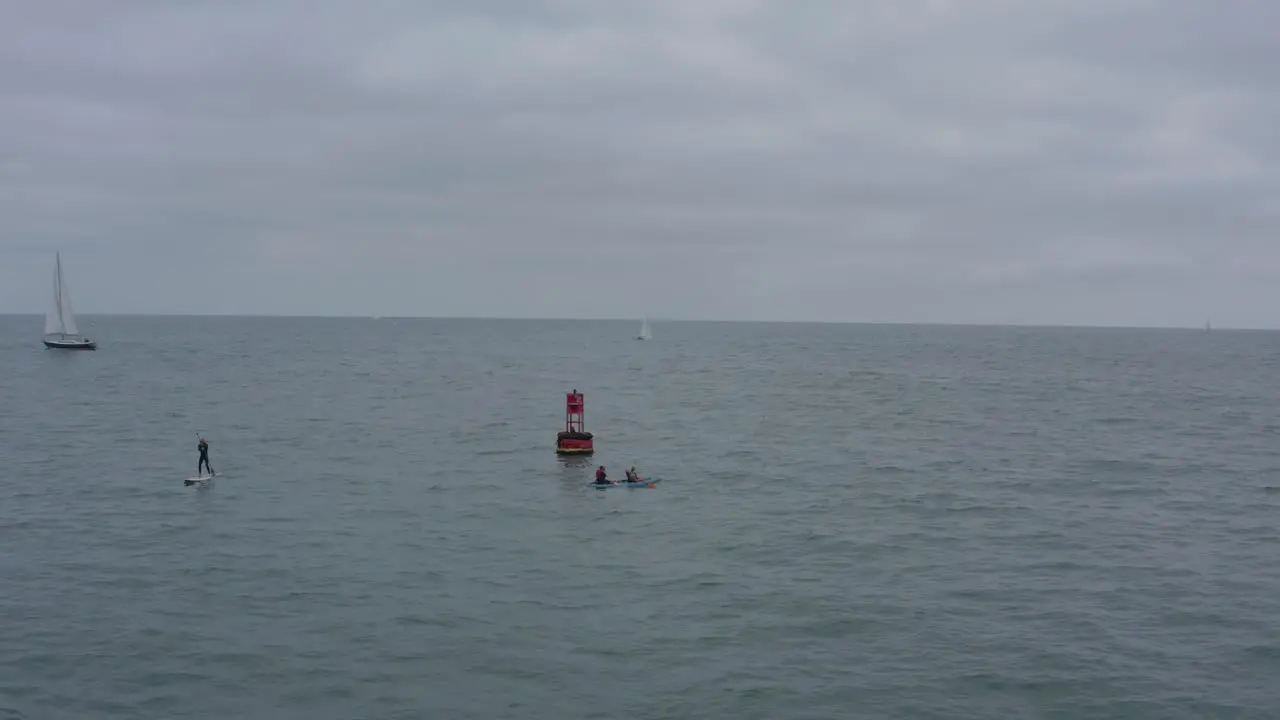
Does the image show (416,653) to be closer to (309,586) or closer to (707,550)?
(309,586)

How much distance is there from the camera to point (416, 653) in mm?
29969

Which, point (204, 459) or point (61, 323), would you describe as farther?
point (61, 323)

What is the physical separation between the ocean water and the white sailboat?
87.0 meters

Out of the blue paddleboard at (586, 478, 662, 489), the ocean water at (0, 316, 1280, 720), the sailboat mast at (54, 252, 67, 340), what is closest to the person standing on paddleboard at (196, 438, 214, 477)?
the ocean water at (0, 316, 1280, 720)

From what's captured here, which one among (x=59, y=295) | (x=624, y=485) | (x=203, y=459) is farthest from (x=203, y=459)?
(x=59, y=295)

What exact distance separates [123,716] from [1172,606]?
107 feet

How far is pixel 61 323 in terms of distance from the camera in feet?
566

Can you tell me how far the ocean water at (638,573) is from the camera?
90.9 ft

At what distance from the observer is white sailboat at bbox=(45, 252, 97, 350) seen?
15950 cm

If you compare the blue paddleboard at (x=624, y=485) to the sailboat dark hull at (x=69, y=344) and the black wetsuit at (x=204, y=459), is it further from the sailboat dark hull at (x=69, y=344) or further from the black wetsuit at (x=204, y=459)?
the sailboat dark hull at (x=69, y=344)

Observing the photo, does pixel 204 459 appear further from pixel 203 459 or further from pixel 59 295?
pixel 59 295

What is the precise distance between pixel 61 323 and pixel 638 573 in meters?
166

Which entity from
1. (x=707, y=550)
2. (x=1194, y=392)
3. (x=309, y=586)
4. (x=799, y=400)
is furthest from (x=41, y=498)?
(x=1194, y=392)

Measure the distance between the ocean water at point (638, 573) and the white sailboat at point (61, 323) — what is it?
87.0 meters
